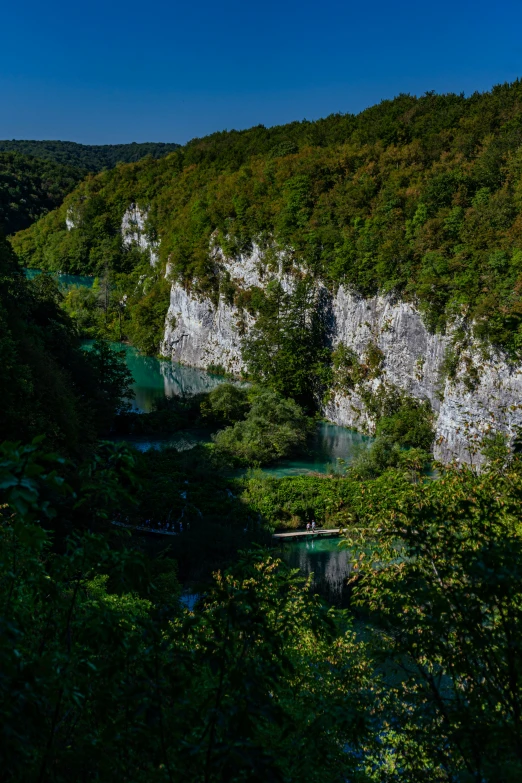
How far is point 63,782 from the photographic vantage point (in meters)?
3.01

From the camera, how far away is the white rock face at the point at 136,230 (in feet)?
265

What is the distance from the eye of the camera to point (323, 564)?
2048 centimetres

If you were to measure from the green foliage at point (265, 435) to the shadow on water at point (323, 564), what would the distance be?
8983mm

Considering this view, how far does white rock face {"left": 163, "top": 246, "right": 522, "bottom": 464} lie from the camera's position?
29.7m

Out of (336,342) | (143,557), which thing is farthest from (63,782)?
(336,342)

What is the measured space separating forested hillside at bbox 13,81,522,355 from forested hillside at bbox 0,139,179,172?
310ft

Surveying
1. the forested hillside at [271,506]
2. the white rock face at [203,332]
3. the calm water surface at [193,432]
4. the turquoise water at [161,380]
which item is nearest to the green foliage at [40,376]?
the forested hillside at [271,506]

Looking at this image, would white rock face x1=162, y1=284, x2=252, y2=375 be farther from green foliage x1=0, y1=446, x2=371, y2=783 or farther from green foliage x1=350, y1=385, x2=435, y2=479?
green foliage x1=0, y1=446, x2=371, y2=783

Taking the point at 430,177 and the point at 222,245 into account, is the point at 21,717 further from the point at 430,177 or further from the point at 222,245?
the point at 222,245

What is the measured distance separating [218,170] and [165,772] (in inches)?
3013

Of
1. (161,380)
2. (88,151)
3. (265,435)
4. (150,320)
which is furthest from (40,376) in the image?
(88,151)

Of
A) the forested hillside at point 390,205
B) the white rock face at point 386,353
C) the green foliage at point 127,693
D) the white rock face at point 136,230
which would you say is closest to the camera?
the green foliage at point 127,693

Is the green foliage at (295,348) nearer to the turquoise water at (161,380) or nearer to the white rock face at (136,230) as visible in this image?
the turquoise water at (161,380)

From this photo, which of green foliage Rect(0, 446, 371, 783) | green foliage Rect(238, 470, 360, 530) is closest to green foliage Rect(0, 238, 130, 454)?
green foliage Rect(238, 470, 360, 530)
